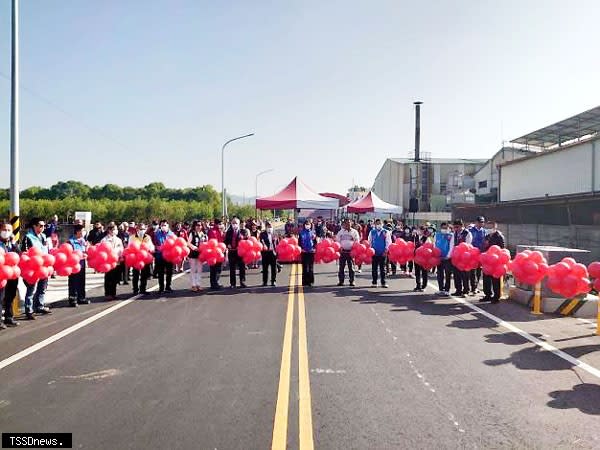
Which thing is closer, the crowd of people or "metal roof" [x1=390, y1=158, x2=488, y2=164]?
the crowd of people

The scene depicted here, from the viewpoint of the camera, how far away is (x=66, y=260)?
9.84 meters

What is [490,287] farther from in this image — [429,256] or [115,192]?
[115,192]

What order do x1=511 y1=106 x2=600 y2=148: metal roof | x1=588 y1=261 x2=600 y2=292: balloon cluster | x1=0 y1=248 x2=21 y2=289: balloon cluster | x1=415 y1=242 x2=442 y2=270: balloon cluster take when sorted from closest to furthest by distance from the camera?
x1=0 y1=248 x2=21 y2=289: balloon cluster
x1=588 y1=261 x2=600 y2=292: balloon cluster
x1=415 y1=242 x2=442 y2=270: balloon cluster
x1=511 y1=106 x2=600 y2=148: metal roof

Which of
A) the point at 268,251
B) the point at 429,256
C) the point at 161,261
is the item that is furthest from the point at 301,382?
the point at 268,251

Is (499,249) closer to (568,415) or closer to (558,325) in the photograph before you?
(558,325)

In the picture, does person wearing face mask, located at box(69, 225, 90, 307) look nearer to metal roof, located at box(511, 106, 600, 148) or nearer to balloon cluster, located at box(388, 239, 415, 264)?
balloon cluster, located at box(388, 239, 415, 264)

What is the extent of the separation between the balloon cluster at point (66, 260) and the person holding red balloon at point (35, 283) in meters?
0.26

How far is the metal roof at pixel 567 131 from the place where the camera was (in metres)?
30.0

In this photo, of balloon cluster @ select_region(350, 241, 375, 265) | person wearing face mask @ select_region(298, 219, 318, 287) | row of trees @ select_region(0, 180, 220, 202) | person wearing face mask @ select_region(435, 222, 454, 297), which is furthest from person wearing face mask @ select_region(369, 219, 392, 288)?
row of trees @ select_region(0, 180, 220, 202)

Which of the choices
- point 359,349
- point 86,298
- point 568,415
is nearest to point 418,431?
point 568,415

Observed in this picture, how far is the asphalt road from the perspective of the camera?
14.1 feet

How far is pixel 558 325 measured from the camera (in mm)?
8852

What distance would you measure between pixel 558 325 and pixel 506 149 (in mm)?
39465

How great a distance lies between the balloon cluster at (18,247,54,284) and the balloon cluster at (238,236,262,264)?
5141mm
